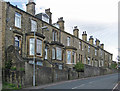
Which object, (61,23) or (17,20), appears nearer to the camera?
(17,20)

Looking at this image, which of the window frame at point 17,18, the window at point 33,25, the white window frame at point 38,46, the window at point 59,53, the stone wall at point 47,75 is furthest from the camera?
the window at point 59,53

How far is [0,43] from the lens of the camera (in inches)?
742

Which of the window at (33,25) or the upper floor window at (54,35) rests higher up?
the window at (33,25)

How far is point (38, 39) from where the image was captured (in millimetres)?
23844

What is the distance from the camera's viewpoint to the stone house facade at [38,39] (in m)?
20.2

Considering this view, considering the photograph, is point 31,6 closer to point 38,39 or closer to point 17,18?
point 17,18

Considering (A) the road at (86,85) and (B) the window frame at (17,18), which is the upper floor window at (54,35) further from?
(A) the road at (86,85)

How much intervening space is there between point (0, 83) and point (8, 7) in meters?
9.63

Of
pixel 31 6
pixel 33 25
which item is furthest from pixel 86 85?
pixel 31 6

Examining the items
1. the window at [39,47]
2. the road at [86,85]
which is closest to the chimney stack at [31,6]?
the window at [39,47]

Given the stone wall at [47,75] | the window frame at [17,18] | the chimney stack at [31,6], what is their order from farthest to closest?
the chimney stack at [31,6], the window frame at [17,18], the stone wall at [47,75]

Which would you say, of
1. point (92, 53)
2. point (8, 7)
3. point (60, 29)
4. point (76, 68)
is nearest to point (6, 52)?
point (8, 7)

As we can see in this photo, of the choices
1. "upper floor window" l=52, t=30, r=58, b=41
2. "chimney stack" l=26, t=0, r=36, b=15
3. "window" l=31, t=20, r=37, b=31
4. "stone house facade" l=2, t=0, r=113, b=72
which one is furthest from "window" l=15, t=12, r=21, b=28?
"upper floor window" l=52, t=30, r=58, b=41

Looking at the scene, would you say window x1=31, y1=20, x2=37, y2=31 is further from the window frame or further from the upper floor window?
the upper floor window
